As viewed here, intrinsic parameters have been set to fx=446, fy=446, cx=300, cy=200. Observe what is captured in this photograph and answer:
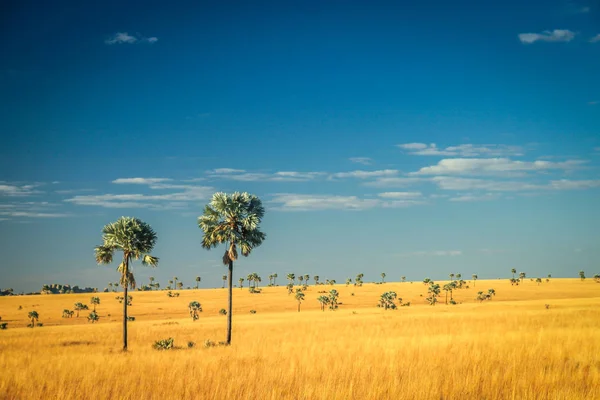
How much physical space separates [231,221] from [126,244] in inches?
283

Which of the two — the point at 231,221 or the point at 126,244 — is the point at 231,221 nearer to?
the point at 231,221

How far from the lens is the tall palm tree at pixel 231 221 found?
29.7 m

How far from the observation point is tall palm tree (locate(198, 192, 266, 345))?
29.7 m

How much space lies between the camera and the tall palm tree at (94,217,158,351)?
29.7m

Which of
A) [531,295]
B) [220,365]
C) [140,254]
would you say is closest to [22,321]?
[140,254]

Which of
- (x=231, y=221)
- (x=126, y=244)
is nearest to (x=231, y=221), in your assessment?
(x=231, y=221)

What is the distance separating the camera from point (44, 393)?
987 centimetres

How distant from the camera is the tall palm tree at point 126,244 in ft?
97.6

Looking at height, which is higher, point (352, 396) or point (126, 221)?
point (126, 221)

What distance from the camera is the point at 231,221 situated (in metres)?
29.9

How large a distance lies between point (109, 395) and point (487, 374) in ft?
27.9

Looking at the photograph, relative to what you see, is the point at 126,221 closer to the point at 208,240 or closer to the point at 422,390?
the point at 208,240

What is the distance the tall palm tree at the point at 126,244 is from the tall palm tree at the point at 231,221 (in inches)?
156

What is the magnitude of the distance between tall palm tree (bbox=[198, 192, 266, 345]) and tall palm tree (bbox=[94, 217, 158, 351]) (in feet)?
13.0
